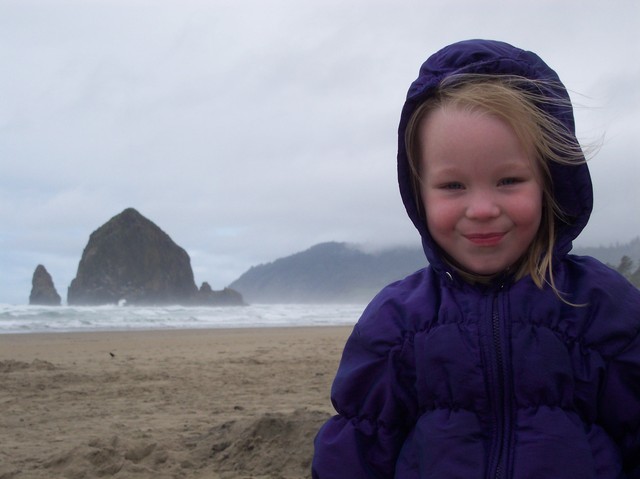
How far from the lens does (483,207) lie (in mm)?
1739

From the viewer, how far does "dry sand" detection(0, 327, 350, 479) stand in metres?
4.05

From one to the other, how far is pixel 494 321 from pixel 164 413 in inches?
181

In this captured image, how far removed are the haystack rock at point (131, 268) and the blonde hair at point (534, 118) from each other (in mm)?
62305

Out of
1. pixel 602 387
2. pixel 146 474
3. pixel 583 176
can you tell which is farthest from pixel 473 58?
pixel 146 474

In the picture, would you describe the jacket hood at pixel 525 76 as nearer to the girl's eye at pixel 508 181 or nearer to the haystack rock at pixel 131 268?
the girl's eye at pixel 508 181

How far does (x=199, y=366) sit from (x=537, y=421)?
7.85 meters

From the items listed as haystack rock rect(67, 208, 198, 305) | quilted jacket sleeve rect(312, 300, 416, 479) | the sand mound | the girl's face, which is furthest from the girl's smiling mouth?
haystack rock rect(67, 208, 198, 305)

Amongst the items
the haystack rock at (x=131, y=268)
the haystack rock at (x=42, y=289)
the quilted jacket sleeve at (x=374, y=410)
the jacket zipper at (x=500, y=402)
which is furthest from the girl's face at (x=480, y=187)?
the haystack rock at (x=131, y=268)

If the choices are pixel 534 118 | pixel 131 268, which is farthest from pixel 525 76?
pixel 131 268

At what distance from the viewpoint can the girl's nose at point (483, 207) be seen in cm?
174

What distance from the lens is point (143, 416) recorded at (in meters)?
5.57

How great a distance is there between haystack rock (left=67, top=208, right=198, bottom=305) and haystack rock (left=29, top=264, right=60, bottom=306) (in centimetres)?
507

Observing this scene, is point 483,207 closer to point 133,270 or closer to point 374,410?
point 374,410

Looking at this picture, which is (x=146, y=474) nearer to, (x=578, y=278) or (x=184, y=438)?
(x=184, y=438)
